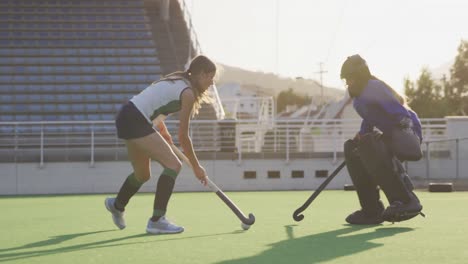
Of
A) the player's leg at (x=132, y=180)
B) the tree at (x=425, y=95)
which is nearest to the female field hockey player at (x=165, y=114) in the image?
the player's leg at (x=132, y=180)

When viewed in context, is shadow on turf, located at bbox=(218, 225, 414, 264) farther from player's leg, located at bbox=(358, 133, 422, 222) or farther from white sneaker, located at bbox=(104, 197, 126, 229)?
white sneaker, located at bbox=(104, 197, 126, 229)

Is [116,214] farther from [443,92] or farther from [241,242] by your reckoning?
[443,92]

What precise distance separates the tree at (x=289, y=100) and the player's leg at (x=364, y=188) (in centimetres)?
10984

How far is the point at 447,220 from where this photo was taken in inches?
241

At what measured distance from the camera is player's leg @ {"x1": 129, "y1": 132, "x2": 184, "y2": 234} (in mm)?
5141

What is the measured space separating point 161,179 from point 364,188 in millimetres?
1578

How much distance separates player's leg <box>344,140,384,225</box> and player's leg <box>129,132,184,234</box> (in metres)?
1.38

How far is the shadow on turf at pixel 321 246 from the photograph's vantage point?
3.70 metres

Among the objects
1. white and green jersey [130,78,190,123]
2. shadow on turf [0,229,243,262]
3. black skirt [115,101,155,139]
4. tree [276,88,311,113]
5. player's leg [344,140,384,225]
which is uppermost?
tree [276,88,311,113]

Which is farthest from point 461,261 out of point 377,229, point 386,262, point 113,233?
point 113,233

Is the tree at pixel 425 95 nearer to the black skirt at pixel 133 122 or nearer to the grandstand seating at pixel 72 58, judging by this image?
the grandstand seating at pixel 72 58

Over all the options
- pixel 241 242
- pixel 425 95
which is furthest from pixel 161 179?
pixel 425 95

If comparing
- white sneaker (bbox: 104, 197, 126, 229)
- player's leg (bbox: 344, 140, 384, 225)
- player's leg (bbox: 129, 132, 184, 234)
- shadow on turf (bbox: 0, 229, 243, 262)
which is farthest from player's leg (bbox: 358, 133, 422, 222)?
white sneaker (bbox: 104, 197, 126, 229)

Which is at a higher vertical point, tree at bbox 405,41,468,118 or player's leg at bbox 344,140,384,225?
tree at bbox 405,41,468,118
